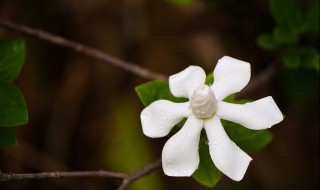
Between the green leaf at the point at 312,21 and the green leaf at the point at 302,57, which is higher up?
the green leaf at the point at 312,21

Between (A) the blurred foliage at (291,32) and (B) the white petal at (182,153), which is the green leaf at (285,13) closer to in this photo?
(A) the blurred foliage at (291,32)

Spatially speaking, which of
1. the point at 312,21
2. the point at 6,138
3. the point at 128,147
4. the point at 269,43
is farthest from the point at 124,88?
the point at 6,138

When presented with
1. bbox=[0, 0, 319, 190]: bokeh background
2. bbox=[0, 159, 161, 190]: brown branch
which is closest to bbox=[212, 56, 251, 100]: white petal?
bbox=[0, 159, 161, 190]: brown branch

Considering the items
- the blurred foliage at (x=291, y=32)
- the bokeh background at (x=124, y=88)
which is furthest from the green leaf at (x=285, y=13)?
the bokeh background at (x=124, y=88)

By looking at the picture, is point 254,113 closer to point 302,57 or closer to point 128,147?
point 302,57

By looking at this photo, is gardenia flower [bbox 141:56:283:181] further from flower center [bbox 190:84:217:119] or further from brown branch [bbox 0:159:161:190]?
brown branch [bbox 0:159:161:190]

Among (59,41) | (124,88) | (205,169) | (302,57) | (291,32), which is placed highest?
(59,41)
